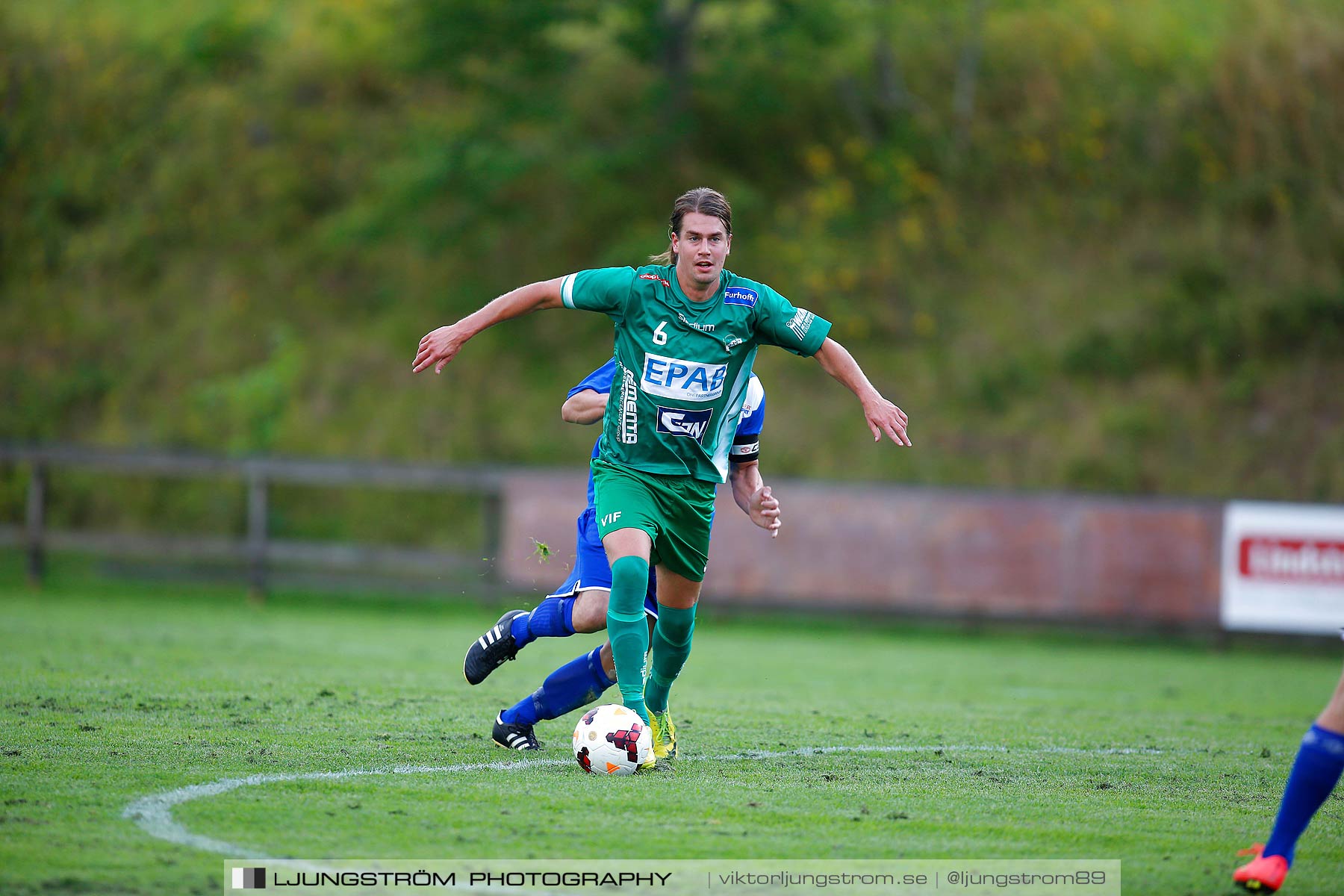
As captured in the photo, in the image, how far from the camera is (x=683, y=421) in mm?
5660

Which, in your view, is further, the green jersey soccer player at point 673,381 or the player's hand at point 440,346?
the green jersey soccer player at point 673,381

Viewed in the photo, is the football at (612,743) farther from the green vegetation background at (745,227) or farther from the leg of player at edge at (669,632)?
the green vegetation background at (745,227)

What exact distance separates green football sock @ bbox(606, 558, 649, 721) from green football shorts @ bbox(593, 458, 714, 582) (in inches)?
7.6

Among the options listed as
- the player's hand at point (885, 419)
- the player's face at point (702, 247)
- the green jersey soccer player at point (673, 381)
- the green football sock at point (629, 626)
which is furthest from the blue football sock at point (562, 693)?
the player's face at point (702, 247)

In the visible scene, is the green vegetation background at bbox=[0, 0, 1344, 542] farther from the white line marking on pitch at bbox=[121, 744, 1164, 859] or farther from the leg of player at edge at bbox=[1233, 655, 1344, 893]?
the leg of player at edge at bbox=[1233, 655, 1344, 893]

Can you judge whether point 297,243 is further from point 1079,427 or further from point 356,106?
point 1079,427

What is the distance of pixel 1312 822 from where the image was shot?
4941mm

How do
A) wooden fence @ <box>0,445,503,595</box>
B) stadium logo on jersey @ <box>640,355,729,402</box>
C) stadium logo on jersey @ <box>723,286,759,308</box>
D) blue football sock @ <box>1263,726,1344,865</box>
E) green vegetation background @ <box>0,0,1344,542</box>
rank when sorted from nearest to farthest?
blue football sock @ <box>1263,726,1344,865</box> < stadium logo on jersey @ <box>640,355,729,402</box> < stadium logo on jersey @ <box>723,286,759,308</box> < wooden fence @ <box>0,445,503,595</box> < green vegetation background @ <box>0,0,1344,542</box>

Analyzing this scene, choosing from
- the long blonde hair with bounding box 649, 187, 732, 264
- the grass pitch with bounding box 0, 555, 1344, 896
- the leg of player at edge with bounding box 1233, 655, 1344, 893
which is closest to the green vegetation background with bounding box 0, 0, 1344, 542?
the grass pitch with bounding box 0, 555, 1344, 896

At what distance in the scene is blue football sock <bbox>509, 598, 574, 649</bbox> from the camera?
5.93m

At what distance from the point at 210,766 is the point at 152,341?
18.9m

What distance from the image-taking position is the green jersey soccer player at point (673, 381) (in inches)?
217

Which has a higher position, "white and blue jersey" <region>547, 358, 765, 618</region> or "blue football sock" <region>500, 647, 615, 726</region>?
"white and blue jersey" <region>547, 358, 765, 618</region>

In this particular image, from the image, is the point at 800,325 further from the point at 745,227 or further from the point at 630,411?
the point at 745,227
